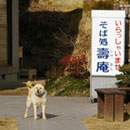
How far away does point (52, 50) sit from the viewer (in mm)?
29984

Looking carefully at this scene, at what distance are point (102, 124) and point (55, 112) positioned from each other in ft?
7.46

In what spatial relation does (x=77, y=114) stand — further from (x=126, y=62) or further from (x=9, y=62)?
(x=9, y=62)

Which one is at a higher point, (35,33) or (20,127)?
(35,33)

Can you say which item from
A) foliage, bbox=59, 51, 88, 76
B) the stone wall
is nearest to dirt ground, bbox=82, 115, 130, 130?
foliage, bbox=59, 51, 88, 76

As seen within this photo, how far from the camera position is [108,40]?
52.4 ft

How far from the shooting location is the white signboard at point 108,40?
15.9 m

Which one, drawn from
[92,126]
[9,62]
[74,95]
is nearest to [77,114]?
[92,126]

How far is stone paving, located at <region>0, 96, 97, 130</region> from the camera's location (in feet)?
39.8

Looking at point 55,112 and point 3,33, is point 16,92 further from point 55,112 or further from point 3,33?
point 55,112

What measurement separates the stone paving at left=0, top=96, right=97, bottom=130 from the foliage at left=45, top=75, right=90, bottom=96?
2.88ft

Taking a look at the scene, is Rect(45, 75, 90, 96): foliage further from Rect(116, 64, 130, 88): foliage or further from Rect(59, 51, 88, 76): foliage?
Rect(116, 64, 130, 88): foliage

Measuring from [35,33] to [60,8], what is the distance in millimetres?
3124

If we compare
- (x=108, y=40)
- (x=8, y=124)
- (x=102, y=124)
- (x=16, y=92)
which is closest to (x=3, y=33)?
(x=16, y=92)

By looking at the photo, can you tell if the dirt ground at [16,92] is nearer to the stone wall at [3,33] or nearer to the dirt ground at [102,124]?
the stone wall at [3,33]
